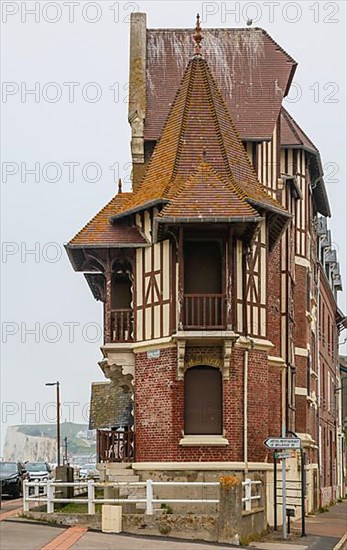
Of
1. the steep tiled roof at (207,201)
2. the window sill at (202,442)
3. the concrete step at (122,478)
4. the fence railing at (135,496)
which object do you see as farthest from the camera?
the concrete step at (122,478)

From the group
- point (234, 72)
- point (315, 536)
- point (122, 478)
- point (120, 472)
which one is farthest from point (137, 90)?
point (315, 536)

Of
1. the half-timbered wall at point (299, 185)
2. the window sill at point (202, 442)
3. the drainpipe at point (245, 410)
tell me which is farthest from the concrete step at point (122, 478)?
the half-timbered wall at point (299, 185)

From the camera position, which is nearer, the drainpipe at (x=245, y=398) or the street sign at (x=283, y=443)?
the street sign at (x=283, y=443)

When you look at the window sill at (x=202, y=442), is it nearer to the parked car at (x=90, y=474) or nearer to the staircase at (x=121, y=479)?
the staircase at (x=121, y=479)

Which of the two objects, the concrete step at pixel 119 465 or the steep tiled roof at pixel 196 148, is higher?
the steep tiled roof at pixel 196 148

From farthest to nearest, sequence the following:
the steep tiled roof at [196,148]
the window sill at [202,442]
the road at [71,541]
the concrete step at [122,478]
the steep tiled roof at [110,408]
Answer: the steep tiled roof at [110,408] → the steep tiled roof at [196,148] → the concrete step at [122,478] → the window sill at [202,442] → the road at [71,541]

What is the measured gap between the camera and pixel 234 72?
3738 cm

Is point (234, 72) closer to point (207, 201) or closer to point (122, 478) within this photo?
point (207, 201)

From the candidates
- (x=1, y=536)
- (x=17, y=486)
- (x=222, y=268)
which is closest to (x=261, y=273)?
(x=222, y=268)

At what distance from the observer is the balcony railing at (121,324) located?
31.8 metres

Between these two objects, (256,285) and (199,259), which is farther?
(256,285)

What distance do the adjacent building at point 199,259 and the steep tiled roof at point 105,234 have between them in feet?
0.14

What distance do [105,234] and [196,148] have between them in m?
3.34

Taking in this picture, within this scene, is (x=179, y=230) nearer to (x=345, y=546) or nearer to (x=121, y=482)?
(x=121, y=482)
